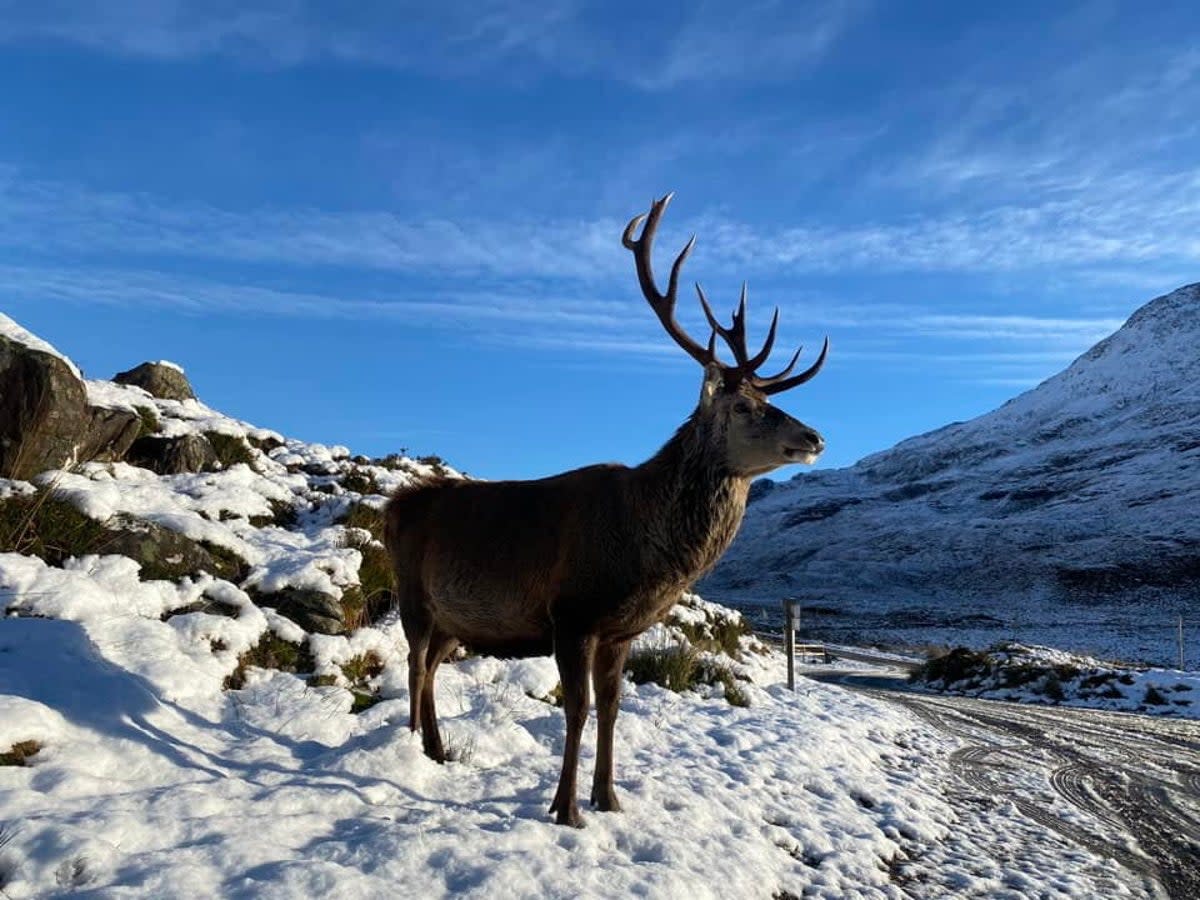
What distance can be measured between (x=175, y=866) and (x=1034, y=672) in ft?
78.6

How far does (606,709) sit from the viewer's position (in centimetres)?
546

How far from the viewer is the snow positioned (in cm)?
789

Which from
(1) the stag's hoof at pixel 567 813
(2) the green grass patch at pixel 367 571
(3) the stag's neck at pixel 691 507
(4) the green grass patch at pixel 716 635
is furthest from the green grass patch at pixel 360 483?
(1) the stag's hoof at pixel 567 813

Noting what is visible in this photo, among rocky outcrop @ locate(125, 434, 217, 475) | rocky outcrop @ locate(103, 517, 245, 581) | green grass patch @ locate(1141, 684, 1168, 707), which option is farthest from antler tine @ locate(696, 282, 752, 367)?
green grass patch @ locate(1141, 684, 1168, 707)

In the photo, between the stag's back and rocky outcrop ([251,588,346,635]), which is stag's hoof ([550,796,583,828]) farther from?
rocky outcrop ([251,588,346,635])

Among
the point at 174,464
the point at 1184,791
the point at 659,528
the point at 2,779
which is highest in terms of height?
the point at 174,464

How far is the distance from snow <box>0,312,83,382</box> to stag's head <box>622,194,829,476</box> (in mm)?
5888

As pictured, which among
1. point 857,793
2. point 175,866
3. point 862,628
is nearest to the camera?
point 175,866

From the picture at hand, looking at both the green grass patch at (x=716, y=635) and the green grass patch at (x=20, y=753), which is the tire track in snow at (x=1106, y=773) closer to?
the green grass patch at (x=716, y=635)

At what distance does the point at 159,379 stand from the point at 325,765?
38.2 feet

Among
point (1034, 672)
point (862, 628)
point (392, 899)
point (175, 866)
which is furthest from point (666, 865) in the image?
point (862, 628)

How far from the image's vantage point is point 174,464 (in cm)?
1023

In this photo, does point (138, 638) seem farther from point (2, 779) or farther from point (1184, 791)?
point (1184, 791)

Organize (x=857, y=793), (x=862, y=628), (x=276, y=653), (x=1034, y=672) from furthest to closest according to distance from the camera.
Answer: (x=862, y=628)
(x=1034, y=672)
(x=857, y=793)
(x=276, y=653)
